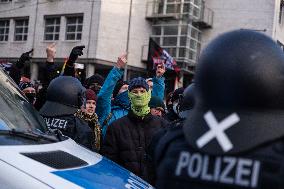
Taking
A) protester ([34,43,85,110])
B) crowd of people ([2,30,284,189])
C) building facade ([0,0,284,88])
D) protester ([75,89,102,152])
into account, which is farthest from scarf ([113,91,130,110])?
building facade ([0,0,284,88])

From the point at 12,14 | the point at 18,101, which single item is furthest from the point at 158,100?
the point at 12,14

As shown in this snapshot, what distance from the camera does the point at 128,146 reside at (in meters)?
4.23

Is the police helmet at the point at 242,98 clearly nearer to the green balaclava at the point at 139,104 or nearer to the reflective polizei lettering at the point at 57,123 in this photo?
the reflective polizei lettering at the point at 57,123

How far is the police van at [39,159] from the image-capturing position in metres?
2.52

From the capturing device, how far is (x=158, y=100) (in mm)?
5465

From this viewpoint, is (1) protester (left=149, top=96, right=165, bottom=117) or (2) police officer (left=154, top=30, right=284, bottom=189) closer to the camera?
(2) police officer (left=154, top=30, right=284, bottom=189)

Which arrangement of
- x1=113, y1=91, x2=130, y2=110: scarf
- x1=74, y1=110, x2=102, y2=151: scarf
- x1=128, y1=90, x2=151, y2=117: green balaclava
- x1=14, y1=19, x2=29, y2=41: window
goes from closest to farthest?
1. x1=128, y1=90, x2=151, y2=117: green balaclava
2. x1=74, y1=110, x2=102, y2=151: scarf
3. x1=113, y1=91, x2=130, y2=110: scarf
4. x1=14, y1=19, x2=29, y2=41: window

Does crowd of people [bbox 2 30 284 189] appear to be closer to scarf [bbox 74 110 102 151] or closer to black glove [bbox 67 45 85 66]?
scarf [bbox 74 110 102 151]

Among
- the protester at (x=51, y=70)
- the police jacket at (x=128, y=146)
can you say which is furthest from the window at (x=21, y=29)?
the police jacket at (x=128, y=146)

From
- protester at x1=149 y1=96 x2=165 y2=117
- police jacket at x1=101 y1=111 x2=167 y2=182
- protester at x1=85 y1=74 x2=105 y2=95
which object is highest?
protester at x1=85 y1=74 x2=105 y2=95

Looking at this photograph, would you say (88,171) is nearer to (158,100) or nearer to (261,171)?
(261,171)

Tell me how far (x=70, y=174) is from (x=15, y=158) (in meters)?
0.32

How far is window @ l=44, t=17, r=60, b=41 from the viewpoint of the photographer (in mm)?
30391

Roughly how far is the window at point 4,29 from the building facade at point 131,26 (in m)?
1.41
